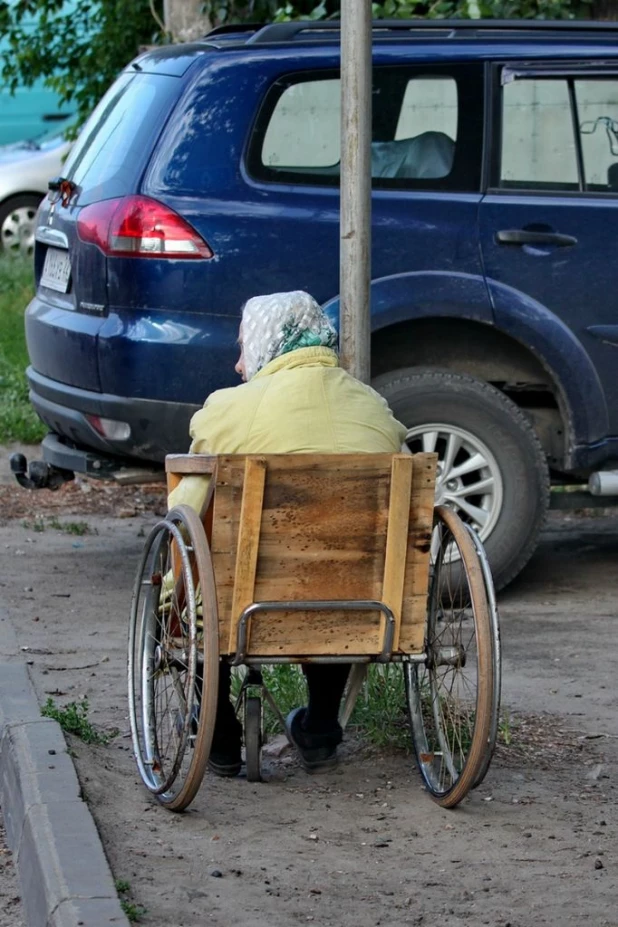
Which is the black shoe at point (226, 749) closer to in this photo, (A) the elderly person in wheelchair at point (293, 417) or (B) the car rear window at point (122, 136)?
(A) the elderly person in wheelchair at point (293, 417)

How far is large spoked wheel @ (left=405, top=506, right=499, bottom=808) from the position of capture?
4133mm

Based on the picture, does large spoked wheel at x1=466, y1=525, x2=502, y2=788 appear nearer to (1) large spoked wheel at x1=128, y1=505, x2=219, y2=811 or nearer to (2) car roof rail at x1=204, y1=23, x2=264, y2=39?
(1) large spoked wheel at x1=128, y1=505, x2=219, y2=811

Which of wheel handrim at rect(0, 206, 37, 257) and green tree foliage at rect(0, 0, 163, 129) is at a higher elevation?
green tree foliage at rect(0, 0, 163, 129)

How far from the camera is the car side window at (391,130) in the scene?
6547mm

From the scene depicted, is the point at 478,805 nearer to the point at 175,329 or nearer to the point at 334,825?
the point at 334,825

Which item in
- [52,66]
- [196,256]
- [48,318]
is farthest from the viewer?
[52,66]

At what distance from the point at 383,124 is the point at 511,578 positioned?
6.04 ft

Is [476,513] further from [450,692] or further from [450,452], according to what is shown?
[450,692]

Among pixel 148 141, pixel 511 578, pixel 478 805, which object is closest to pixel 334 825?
pixel 478 805

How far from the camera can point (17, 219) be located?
17.7 m

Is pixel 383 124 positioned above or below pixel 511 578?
above

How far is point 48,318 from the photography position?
22.6 ft

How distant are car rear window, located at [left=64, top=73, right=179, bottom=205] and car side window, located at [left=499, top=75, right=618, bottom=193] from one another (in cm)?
132

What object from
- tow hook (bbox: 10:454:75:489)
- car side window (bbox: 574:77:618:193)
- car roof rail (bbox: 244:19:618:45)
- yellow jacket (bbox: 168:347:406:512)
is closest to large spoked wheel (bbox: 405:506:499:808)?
yellow jacket (bbox: 168:347:406:512)
